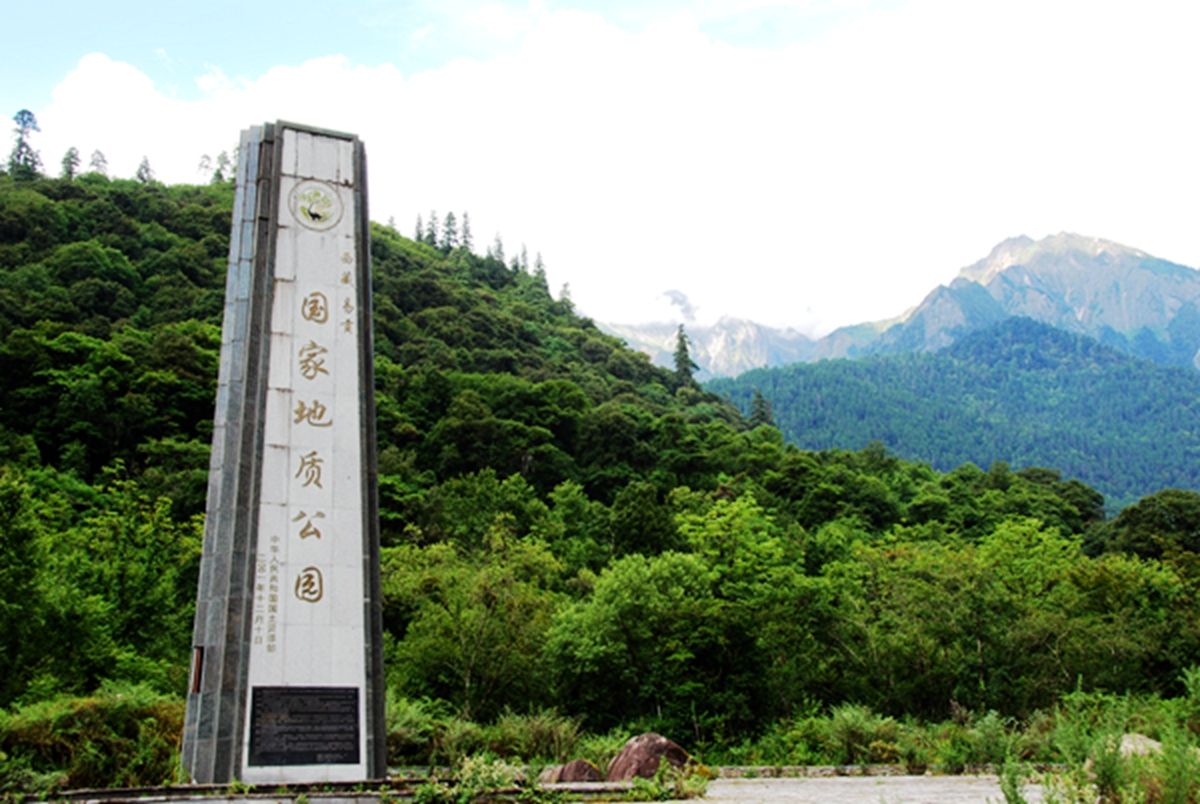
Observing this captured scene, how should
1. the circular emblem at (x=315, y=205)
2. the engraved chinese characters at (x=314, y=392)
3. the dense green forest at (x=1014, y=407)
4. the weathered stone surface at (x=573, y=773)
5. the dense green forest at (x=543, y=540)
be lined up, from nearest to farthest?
the engraved chinese characters at (x=314, y=392) < the weathered stone surface at (x=573, y=773) < the circular emblem at (x=315, y=205) < the dense green forest at (x=543, y=540) < the dense green forest at (x=1014, y=407)

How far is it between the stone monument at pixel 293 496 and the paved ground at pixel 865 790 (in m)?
3.67

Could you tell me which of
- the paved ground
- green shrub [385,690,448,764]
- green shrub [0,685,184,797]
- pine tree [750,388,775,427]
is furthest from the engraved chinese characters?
pine tree [750,388,775,427]

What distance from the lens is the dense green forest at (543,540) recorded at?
63.9 ft

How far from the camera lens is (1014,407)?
16262 cm

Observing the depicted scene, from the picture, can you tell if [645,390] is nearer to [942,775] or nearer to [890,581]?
[890,581]

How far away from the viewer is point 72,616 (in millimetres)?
15492

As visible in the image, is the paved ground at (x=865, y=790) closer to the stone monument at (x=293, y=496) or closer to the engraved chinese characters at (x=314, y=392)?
the stone monument at (x=293, y=496)

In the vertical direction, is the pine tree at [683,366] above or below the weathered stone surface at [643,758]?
above

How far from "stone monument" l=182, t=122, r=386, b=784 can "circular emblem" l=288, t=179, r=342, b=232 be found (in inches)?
0.7

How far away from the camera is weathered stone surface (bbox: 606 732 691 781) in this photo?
11.1 m

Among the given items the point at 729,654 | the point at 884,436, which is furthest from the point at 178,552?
the point at 884,436

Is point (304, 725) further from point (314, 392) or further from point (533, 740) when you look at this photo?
point (533, 740)

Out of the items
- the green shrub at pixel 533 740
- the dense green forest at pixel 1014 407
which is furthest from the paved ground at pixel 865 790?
the dense green forest at pixel 1014 407

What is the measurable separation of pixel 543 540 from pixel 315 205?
2338 cm
